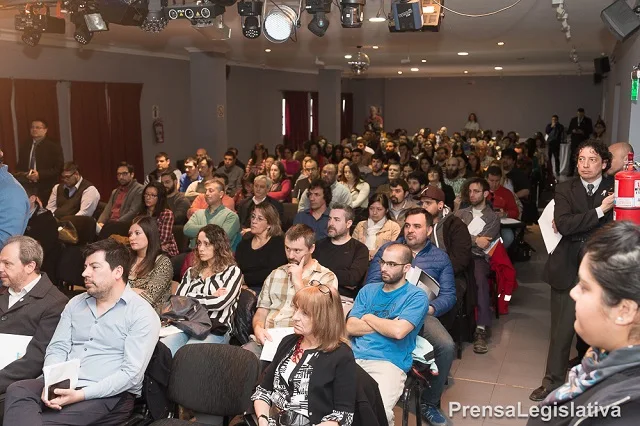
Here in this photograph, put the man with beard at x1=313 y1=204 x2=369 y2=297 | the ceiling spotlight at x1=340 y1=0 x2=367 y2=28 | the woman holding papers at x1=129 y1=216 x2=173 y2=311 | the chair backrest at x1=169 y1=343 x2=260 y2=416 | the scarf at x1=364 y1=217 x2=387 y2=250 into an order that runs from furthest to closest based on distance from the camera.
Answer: the scarf at x1=364 y1=217 x2=387 y2=250, the ceiling spotlight at x1=340 y1=0 x2=367 y2=28, the man with beard at x1=313 y1=204 x2=369 y2=297, the woman holding papers at x1=129 y1=216 x2=173 y2=311, the chair backrest at x1=169 y1=343 x2=260 y2=416

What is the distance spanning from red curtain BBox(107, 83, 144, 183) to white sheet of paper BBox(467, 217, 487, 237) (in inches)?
298

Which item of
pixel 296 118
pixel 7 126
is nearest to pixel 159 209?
pixel 7 126

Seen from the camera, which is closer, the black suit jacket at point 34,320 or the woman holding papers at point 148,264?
the black suit jacket at point 34,320

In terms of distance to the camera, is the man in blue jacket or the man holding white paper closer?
the man holding white paper

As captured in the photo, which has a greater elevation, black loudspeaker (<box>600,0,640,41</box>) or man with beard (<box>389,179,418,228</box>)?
black loudspeaker (<box>600,0,640,41</box>)

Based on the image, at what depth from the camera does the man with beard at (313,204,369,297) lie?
4676mm

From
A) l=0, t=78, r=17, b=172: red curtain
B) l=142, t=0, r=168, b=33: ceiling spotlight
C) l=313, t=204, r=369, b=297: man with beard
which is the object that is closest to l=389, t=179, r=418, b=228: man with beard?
l=313, t=204, r=369, b=297: man with beard

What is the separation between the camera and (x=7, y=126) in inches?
380

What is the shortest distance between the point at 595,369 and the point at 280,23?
4.96m

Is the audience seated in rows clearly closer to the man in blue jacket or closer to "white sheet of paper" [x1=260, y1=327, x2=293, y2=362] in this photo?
the man in blue jacket

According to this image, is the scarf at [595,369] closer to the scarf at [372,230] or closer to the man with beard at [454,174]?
the scarf at [372,230]

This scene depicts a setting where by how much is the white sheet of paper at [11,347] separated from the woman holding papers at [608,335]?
263 cm

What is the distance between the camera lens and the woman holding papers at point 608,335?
1387 millimetres

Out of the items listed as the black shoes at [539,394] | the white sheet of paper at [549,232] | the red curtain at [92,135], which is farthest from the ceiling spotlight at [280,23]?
the red curtain at [92,135]
